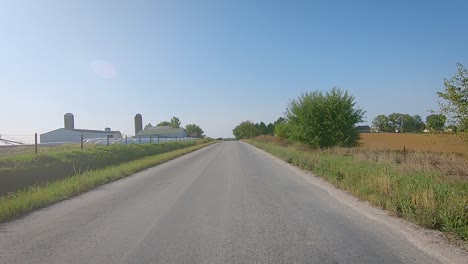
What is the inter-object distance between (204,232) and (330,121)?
92.2ft

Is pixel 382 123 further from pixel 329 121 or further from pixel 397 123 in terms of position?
pixel 329 121

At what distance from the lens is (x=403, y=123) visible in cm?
12212

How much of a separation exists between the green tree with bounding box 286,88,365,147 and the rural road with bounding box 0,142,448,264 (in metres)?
22.4

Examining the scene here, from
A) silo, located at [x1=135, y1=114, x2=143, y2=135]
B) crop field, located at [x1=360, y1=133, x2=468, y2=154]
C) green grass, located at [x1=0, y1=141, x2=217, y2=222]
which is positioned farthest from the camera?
silo, located at [x1=135, y1=114, x2=143, y2=135]

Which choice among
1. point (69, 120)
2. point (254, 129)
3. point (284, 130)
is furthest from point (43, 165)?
point (254, 129)

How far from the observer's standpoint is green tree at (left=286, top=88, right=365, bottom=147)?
112 ft

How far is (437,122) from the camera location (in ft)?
49.2

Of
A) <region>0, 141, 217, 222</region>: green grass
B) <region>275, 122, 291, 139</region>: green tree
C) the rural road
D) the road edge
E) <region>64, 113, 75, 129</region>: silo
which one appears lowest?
the road edge

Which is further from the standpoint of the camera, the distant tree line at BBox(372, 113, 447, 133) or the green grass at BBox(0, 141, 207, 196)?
the distant tree line at BBox(372, 113, 447, 133)

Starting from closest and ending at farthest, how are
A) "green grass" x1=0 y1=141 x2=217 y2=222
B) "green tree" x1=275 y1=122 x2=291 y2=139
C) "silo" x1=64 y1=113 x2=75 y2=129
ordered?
"green grass" x1=0 y1=141 x2=217 y2=222 → "green tree" x1=275 y1=122 x2=291 y2=139 → "silo" x1=64 y1=113 x2=75 y2=129

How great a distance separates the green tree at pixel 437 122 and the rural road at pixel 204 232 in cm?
556

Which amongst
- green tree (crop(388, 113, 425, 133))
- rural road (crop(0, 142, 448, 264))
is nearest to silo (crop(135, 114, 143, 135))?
green tree (crop(388, 113, 425, 133))

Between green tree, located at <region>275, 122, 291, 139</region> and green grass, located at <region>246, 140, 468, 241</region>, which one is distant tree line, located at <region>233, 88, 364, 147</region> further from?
green grass, located at <region>246, 140, 468, 241</region>

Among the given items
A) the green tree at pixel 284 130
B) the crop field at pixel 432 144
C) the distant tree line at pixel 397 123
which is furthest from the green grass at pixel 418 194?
the distant tree line at pixel 397 123
